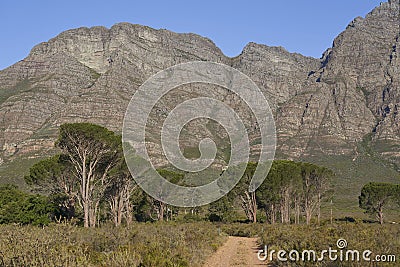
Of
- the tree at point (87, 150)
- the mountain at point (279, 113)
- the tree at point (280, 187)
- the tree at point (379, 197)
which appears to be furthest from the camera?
the mountain at point (279, 113)

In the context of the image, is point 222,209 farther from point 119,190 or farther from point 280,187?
point 119,190

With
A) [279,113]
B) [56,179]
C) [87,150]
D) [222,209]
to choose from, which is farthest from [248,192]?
[279,113]

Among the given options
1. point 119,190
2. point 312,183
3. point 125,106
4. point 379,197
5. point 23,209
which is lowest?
point 379,197

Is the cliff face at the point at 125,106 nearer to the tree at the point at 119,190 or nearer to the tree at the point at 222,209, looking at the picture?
the tree at the point at 222,209

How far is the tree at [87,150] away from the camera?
110 feet

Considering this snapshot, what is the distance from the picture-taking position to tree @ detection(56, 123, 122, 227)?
33.5 m

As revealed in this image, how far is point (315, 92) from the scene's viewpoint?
577 ft

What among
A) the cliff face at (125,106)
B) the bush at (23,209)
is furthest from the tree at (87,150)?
the cliff face at (125,106)

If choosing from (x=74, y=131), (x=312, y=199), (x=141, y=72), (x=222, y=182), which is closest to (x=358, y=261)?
(x=74, y=131)

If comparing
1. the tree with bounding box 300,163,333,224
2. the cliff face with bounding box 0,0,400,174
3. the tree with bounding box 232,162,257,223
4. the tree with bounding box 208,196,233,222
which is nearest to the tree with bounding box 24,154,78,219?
→ the tree with bounding box 232,162,257,223

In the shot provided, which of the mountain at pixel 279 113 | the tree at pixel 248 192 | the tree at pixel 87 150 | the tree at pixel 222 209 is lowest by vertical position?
the tree at pixel 222 209

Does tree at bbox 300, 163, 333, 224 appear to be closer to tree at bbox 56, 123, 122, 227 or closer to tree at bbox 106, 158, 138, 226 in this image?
tree at bbox 106, 158, 138, 226

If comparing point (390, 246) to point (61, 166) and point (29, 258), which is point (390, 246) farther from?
point (61, 166)

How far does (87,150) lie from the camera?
113 feet
